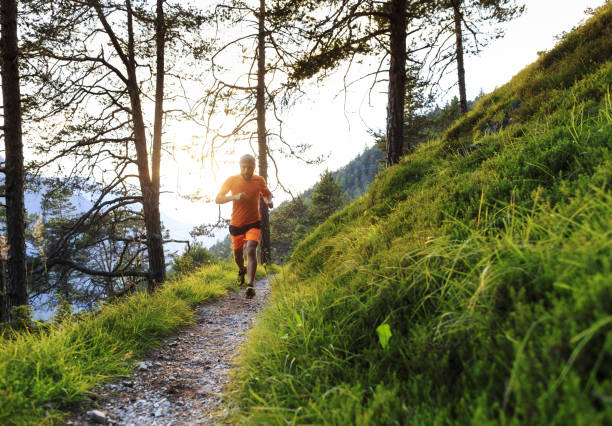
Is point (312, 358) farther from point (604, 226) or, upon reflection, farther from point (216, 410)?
point (604, 226)

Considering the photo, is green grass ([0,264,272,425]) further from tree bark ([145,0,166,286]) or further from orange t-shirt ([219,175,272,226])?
tree bark ([145,0,166,286])

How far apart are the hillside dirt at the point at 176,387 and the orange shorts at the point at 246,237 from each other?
6.28ft

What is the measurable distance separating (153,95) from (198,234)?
25.6ft

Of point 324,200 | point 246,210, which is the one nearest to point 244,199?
point 246,210

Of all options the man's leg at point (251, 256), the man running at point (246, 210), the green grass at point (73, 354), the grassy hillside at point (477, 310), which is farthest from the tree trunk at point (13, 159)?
the grassy hillside at point (477, 310)

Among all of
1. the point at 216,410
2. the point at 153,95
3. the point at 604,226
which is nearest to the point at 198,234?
the point at 153,95

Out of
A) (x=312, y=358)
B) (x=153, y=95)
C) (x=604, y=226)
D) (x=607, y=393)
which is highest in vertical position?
(x=153, y=95)

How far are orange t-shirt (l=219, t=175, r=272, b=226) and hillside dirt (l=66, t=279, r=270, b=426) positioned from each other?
2.27 metres

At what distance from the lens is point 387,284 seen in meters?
2.28

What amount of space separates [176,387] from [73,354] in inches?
43.7

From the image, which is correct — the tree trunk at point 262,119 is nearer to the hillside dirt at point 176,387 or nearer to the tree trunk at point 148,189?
the tree trunk at point 148,189

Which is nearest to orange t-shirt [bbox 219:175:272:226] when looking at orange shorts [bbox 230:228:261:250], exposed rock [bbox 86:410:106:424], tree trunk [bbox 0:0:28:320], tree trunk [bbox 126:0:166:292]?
orange shorts [bbox 230:228:261:250]

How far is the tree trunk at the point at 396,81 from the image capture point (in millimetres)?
6590

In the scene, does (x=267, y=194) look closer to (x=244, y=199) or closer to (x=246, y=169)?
(x=244, y=199)
